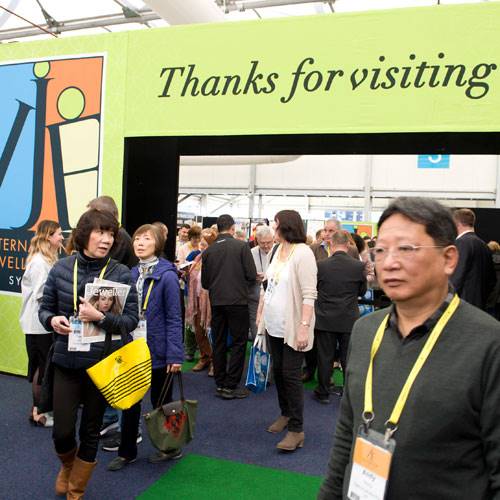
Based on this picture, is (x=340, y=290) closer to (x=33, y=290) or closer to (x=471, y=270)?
(x=471, y=270)

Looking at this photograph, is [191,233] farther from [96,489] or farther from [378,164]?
[378,164]

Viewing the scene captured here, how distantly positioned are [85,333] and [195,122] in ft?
6.61

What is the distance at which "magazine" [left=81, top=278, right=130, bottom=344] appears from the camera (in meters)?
2.29

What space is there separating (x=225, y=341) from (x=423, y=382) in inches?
132

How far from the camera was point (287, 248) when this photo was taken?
3.19m

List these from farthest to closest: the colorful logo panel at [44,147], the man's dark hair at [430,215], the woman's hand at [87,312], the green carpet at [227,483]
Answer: the colorful logo panel at [44,147]
the green carpet at [227,483]
the woman's hand at [87,312]
the man's dark hair at [430,215]

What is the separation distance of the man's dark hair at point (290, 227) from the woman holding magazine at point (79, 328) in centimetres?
111

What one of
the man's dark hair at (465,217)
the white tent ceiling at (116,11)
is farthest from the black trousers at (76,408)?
the white tent ceiling at (116,11)

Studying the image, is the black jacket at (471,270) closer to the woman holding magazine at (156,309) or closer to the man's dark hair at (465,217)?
the man's dark hair at (465,217)

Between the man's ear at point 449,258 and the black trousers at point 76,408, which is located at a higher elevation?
the man's ear at point 449,258

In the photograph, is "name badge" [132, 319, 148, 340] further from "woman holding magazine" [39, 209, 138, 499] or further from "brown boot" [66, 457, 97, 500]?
"brown boot" [66, 457, 97, 500]

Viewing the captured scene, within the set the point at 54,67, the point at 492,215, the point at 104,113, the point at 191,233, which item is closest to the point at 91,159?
the point at 104,113

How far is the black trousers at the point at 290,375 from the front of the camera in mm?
3088

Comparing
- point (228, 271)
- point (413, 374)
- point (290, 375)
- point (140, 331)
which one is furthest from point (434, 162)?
point (413, 374)
